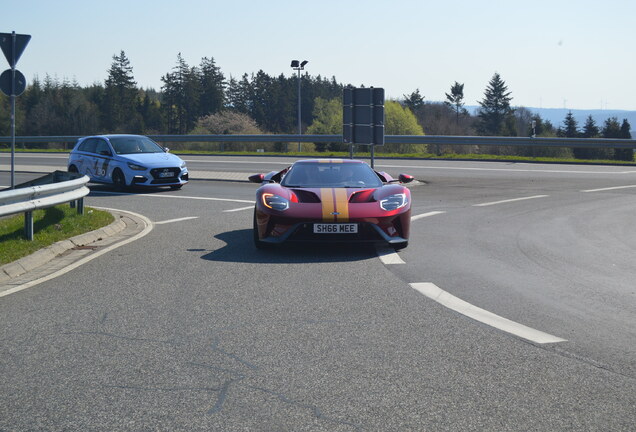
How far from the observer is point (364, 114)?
19.9 meters

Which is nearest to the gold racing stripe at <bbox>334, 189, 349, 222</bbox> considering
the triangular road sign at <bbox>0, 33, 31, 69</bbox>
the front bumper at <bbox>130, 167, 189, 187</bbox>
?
the triangular road sign at <bbox>0, 33, 31, 69</bbox>

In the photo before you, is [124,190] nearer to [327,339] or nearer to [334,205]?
[334,205]

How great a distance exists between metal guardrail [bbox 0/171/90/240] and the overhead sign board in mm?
9129

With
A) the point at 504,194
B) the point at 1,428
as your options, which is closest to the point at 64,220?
the point at 1,428

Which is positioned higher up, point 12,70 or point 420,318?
point 12,70

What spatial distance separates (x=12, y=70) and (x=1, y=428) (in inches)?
461

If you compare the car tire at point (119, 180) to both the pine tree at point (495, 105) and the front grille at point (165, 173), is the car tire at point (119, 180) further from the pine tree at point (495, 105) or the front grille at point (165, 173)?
the pine tree at point (495, 105)

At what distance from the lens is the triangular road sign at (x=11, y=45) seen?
44.0ft

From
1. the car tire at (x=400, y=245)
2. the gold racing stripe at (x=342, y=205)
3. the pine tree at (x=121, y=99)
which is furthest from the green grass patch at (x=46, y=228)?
the pine tree at (x=121, y=99)

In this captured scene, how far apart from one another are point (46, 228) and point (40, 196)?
0.82 metres

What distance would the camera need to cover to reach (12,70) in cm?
1397

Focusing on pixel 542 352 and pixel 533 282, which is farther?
pixel 533 282

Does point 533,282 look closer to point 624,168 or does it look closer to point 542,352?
point 542,352

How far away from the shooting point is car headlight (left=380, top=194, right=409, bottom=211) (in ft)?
31.9
